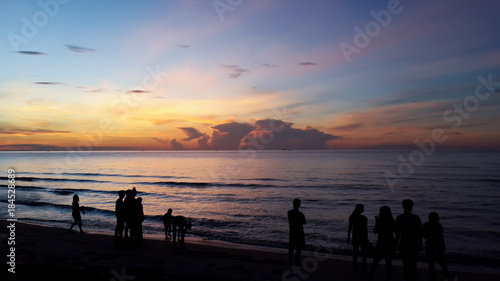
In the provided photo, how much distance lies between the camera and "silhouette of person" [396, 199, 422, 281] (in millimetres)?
7168

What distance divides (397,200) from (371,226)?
40.8 feet

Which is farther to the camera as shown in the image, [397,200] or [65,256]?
[397,200]

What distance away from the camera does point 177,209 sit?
25.4 meters

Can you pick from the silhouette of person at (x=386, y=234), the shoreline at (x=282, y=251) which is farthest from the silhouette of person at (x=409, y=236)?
the shoreline at (x=282, y=251)

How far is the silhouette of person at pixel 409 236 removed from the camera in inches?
282

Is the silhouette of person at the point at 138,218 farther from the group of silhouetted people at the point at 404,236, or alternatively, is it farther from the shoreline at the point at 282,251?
the group of silhouetted people at the point at 404,236

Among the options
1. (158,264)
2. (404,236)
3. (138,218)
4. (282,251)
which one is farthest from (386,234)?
(138,218)

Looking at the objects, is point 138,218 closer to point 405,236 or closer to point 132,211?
point 132,211

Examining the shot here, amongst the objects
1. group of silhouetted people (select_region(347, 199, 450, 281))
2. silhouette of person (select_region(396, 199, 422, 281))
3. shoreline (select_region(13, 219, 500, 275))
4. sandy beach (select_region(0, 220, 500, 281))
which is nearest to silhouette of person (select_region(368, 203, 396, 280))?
group of silhouetted people (select_region(347, 199, 450, 281))

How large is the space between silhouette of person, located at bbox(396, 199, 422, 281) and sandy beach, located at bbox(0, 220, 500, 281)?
182cm

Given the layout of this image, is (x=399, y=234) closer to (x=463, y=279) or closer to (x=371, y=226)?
(x=463, y=279)

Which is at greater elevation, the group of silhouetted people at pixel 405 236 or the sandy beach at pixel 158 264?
the group of silhouetted people at pixel 405 236

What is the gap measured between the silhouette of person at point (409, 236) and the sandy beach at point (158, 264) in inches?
71.5

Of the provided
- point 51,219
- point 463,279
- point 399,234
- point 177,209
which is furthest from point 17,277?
point 177,209
